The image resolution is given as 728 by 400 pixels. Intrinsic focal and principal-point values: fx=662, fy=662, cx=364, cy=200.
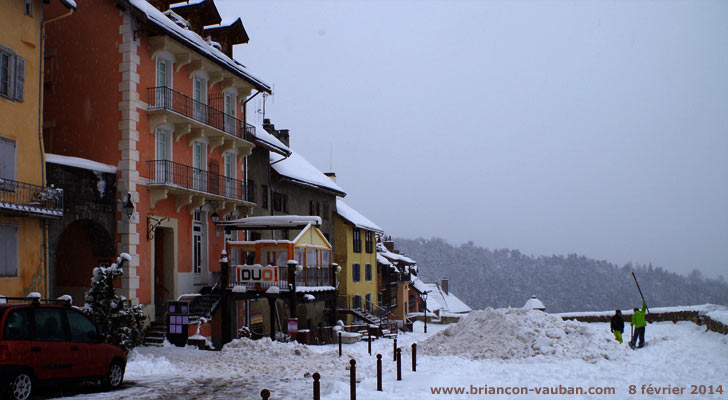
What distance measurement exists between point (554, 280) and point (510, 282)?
529 inches

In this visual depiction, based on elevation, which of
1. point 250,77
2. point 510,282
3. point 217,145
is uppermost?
point 250,77

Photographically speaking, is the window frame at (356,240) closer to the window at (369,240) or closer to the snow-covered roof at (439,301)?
the window at (369,240)

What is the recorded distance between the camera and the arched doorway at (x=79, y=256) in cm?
2314

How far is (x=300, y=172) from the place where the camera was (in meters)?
41.4

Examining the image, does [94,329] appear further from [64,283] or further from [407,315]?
[407,315]

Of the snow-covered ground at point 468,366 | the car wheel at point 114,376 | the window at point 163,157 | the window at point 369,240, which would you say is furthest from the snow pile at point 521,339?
the window at point 369,240

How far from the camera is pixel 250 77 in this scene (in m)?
30.8

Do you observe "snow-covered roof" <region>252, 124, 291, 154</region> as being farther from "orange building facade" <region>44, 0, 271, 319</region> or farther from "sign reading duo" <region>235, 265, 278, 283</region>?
"sign reading duo" <region>235, 265, 278, 283</region>

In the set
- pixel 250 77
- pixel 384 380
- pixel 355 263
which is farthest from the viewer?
pixel 355 263

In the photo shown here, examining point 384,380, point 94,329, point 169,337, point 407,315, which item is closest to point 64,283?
point 169,337

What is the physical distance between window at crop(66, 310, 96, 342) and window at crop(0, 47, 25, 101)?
8.94 m

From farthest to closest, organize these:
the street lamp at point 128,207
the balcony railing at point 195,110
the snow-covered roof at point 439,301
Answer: the snow-covered roof at point 439,301
the balcony railing at point 195,110
the street lamp at point 128,207

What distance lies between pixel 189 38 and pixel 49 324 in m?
16.3

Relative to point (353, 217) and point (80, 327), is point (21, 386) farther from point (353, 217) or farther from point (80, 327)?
point (353, 217)
